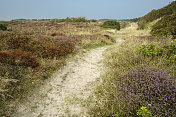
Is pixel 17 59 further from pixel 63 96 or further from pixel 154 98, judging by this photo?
pixel 154 98

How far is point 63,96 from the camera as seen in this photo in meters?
3.83

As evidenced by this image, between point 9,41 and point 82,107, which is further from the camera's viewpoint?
point 9,41

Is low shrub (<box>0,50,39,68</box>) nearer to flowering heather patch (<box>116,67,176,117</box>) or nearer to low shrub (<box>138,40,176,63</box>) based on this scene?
flowering heather patch (<box>116,67,176,117</box>)

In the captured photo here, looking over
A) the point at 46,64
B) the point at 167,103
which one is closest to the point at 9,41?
the point at 46,64

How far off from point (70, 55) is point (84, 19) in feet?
105

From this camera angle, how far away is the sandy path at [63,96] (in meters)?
3.10

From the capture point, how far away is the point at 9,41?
7.59 metres

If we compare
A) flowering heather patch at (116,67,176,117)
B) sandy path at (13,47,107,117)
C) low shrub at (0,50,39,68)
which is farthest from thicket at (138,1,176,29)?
low shrub at (0,50,39,68)

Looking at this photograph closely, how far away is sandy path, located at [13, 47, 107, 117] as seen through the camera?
122 inches

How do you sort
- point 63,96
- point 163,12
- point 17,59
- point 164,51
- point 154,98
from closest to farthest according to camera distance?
point 154,98 < point 63,96 < point 164,51 < point 17,59 < point 163,12

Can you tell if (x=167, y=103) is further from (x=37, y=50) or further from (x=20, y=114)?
(x=37, y=50)

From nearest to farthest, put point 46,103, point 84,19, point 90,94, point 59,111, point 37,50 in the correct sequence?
point 59,111
point 46,103
point 90,94
point 37,50
point 84,19

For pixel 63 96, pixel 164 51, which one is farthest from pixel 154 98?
pixel 164 51

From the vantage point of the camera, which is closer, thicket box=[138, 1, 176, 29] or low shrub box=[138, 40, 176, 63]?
low shrub box=[138, 40, 176, 63]
